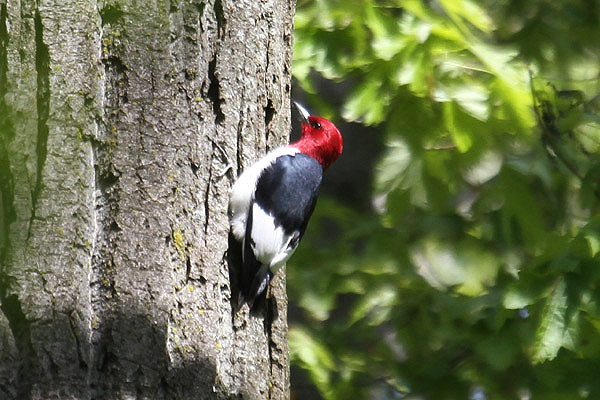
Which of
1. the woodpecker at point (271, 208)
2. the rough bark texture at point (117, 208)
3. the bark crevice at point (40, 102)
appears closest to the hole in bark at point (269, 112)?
the woodpecker at point (271, 208)

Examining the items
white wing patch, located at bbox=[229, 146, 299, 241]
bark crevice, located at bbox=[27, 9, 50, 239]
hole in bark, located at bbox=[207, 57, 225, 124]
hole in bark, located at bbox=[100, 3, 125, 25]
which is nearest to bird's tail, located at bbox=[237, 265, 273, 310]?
white wing patch, located at bbox=[229, 146, 299, 241]

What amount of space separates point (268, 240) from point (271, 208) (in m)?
0.26

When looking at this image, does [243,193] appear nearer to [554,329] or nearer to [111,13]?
[111,13]

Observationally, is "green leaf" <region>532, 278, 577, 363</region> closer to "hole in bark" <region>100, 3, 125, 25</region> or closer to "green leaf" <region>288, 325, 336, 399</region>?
"green leaf" <region>288, 325, 336, 399</region>

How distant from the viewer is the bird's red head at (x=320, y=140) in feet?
13.7

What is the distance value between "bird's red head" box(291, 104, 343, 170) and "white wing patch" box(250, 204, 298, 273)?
775 millimetres

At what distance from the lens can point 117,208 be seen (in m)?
2.25

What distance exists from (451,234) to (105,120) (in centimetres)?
335

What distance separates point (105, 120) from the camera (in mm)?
2289

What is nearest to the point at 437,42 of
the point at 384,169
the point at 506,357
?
the point at 384,169

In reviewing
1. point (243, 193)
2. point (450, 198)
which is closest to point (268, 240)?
point (243, 193)

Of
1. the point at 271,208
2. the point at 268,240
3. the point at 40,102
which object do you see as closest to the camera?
the point at 40,102

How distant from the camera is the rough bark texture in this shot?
2.08 metres

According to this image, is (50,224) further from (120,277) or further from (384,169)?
(384,169)
